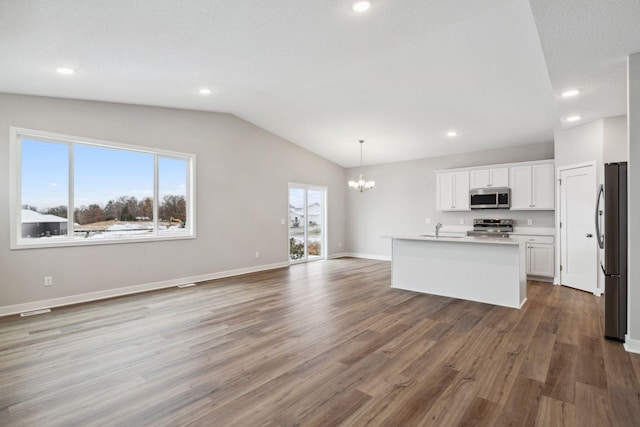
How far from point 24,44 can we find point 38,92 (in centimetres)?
161

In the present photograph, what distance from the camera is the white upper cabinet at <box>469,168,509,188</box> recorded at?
6496 millimetres

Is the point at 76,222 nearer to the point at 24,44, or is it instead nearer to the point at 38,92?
the point at 38,92

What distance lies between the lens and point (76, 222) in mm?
4738

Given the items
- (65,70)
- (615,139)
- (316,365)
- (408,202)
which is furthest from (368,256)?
(65,70)

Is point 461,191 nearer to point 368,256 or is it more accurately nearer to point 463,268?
point 463,268

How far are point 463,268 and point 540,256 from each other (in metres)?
2.43

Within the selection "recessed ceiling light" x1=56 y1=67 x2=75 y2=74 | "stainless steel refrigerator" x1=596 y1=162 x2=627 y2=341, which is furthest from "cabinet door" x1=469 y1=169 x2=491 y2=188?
"recessed ceiling light" x1=56 y1=67 x2=75 y2=74

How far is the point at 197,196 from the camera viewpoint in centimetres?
600

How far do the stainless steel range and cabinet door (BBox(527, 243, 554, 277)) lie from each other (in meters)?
0.50

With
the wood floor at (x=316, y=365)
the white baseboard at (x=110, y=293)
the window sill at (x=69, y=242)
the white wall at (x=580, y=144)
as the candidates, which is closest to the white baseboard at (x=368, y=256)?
the white baseboard at (x=110, y=293)

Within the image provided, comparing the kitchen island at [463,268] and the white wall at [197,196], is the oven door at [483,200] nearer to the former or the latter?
the kitchen island at [463,268]

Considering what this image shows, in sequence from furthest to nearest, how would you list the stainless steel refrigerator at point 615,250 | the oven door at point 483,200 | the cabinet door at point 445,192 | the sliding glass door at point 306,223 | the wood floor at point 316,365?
the sliding glass door at point 306,223 < the cabinet door at point 445,192 < the oven door at point 483,200 < the stainless steel refrigerator at point 615,250 < the wood floor at point 316,365

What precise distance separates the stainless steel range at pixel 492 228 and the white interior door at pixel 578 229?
100 cm

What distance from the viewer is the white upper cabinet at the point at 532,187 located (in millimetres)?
6000
